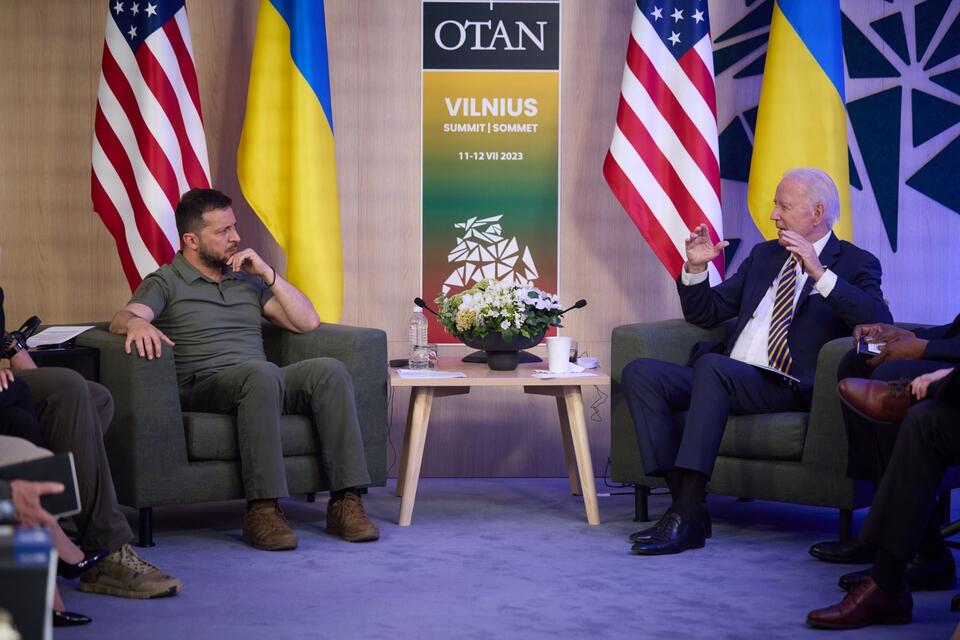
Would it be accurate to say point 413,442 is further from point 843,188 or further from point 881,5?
point 881,5

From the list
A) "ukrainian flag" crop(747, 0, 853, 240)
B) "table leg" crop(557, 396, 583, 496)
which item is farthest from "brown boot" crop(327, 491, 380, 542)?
"ukrainian flag" crop(747, 0, 853, 240)

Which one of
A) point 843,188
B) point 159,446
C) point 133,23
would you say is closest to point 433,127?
point 133,23

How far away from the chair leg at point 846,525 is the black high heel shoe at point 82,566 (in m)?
2.27

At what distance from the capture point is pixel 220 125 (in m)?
5.36

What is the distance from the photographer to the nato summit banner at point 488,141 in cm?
533

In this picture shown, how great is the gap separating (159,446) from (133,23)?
194 centimetres

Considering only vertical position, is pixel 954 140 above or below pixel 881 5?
below

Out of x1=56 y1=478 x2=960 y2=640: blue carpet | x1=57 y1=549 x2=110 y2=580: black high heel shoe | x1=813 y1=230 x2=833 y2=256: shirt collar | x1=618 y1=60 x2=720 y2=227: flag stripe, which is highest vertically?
x1=618 y1=60 x2=720 y2=227: flag stripe

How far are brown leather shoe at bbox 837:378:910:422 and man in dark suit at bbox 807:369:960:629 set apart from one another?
0.13 m

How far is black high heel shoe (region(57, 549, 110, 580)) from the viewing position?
3203 millimetres

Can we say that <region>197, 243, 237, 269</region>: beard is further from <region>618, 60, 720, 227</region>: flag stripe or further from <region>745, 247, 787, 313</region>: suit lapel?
<region>745, 247, 787, 313</region>: suit lapel

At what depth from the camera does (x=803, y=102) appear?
489 centimetres

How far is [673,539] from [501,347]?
3.33ft

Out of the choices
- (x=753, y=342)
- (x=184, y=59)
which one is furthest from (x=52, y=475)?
(x=184, y=59)
